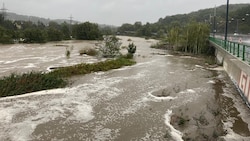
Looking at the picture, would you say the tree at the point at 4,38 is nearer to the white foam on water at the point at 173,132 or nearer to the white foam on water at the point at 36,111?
the white foam on water at the point at 36,111

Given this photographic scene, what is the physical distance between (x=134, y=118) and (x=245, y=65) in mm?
6287

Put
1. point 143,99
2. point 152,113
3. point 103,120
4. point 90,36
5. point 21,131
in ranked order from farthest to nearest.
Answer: point 90,36
point 143,99
point 152,113
point 103,120
point 21,131

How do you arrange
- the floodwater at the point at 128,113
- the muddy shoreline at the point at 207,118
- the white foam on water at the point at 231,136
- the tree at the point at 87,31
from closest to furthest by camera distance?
the white foam on water at the point at 231,136
the muddy shoreline at the point at 207,118
the floodwater at the point at 128,113
the tree at the point at 87,31

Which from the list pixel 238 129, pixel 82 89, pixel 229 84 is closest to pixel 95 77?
pixel 82 89

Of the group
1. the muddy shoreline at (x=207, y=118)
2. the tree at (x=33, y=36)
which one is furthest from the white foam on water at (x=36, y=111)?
the tree at (x=33, y=36)

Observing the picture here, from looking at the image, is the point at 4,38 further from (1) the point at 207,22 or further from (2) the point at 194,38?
(1) the point at 207,22

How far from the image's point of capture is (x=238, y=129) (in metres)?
9.73

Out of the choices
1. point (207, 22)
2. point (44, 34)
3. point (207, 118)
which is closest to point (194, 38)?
point (207, 22)

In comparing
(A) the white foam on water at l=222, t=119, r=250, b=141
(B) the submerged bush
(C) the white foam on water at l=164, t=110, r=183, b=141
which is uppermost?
(B) the submerged bush

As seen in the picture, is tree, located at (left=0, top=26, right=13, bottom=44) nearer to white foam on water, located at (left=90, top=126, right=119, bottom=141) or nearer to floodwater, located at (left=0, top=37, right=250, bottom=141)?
floodwater, located at (left=0, top=37, right=250, bottom=141)

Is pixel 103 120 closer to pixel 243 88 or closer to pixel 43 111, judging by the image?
pixel 43 111

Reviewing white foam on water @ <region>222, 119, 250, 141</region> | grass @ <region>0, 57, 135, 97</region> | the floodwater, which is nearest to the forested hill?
the floodwater

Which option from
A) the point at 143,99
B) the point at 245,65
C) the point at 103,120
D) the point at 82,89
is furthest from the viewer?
the point at 82,89

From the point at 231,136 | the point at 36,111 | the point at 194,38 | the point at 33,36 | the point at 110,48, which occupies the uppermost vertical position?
the point at 33,36
